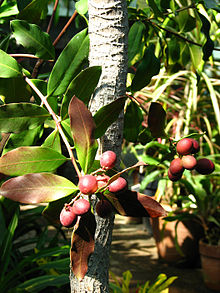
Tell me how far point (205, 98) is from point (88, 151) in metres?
2.12

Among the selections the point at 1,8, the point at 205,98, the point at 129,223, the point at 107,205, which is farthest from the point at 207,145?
the point at 107,205

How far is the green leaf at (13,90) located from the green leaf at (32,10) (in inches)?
5.8

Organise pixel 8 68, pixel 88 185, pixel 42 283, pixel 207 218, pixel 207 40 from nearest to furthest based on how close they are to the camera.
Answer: pixel 88 185, pixel 8 68, pixel 207 40, pixel 42 283, pixel 207 218

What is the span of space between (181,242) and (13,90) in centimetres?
179

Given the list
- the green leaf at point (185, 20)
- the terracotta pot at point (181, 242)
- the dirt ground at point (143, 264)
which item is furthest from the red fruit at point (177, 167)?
the terracotta pot at point (181, 242)

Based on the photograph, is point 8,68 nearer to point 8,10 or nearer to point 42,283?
point 8,10

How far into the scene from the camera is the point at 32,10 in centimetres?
48

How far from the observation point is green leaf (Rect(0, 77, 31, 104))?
1.23 ft

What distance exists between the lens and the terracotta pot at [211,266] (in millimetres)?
1662

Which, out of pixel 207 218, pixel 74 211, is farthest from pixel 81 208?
pixel 207 218

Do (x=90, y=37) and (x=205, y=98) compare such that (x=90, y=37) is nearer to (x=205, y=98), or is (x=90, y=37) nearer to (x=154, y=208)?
(x=154, y=208)

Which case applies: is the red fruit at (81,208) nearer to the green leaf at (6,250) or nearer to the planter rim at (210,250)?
the green leaf at (6,250)

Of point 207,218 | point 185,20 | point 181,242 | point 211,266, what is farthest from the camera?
point 181,242

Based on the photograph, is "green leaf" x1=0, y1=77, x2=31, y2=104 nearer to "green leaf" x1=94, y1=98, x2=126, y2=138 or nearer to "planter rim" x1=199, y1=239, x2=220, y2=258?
"green leaf" x1=94, y1=98, x2=126, y2=138
